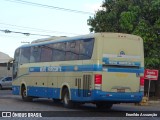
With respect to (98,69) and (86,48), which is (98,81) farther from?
(86,48)

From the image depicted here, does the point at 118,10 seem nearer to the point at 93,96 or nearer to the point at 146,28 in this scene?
the point at 146,28

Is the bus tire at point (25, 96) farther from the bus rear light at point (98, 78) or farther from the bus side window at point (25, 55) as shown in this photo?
the bus rear light at point (98, 78)

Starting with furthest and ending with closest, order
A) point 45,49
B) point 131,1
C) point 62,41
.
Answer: point 131,1, point 45,49, point 62,41

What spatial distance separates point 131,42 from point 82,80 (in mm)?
2828

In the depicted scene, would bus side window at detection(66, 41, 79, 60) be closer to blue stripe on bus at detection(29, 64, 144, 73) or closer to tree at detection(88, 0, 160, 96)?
blue stripe on bus at detection(29, 64, 144, 73)

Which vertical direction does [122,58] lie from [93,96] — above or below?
above

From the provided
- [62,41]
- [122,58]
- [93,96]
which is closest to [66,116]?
[93,96]

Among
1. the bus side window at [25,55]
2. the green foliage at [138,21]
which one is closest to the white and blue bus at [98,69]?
the bus side window at [25,55]

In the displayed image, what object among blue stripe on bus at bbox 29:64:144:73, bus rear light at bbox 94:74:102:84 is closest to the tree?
blue stripe on bus at bbox 29:64:144:73

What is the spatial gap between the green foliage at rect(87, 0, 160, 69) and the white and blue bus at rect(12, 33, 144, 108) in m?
10.6

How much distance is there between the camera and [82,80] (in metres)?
21.2

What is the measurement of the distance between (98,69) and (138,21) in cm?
1480

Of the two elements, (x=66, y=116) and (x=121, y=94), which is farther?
(x=121, y=94)

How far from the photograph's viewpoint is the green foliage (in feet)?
108
